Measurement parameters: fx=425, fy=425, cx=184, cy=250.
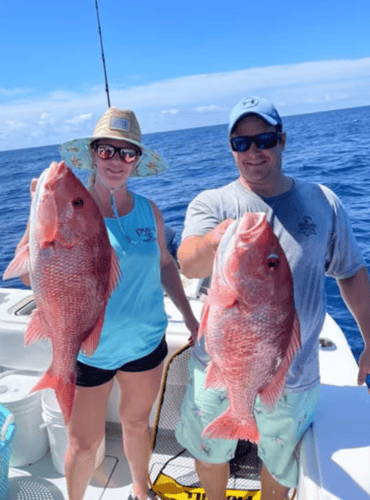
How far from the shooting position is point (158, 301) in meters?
2.44

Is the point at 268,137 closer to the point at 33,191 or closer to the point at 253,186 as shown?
→ the point at 253,186

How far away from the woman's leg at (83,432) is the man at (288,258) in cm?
47

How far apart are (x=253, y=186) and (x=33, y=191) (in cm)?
109

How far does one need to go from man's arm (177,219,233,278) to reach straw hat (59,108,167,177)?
0.67 meters

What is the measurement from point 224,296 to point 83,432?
4.53 feet

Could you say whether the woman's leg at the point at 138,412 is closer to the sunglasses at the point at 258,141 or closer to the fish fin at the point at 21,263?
the fish fin at the point at 21,263

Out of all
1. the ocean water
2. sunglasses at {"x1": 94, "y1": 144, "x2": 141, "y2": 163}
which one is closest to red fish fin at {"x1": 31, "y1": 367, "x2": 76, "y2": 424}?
sunglasses at {"x1": 94, "y1": 144, "x2": 141, "y2": 163}

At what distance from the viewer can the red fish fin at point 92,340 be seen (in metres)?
1.57

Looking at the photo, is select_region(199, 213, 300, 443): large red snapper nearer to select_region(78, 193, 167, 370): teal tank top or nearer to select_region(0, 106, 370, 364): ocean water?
select_region(78, 193, 167, 370): teal tank top

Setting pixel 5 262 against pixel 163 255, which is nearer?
pixel 163 255

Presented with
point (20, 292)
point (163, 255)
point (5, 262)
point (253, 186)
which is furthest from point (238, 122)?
point (5, 262)

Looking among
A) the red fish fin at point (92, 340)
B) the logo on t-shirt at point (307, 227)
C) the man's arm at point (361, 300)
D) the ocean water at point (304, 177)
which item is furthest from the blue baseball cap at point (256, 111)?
the ocean water at point (304, 177)

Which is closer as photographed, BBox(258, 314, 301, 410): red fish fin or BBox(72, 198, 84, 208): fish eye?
BBox(72, 198, 84, 208): fish eye

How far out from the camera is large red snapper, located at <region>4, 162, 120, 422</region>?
1438 mm
